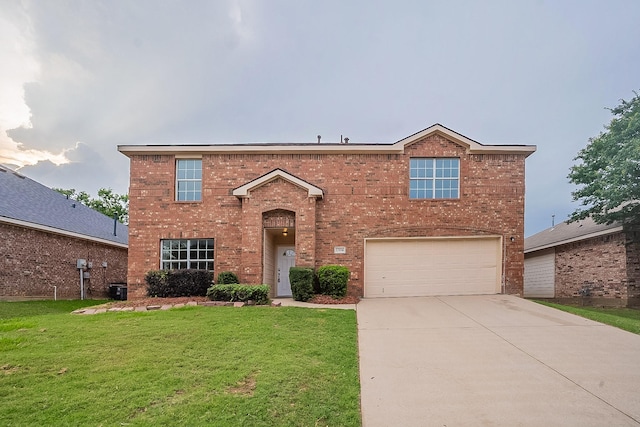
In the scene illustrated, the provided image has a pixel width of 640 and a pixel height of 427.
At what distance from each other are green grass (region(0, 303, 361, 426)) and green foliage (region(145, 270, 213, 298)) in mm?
3993

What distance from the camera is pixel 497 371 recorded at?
5867mm

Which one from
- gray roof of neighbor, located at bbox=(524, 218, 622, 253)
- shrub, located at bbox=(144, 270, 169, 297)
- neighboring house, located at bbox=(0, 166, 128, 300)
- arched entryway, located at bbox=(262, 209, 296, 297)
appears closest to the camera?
shrub, located at bbox=(144, 270, 169, 297)

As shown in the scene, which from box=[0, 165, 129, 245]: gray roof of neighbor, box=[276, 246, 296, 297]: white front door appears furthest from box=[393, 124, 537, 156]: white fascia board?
box=[0, 165, 129, 245]: gray roof of neighbor

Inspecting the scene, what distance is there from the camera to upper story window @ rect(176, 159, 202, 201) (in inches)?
A: 564

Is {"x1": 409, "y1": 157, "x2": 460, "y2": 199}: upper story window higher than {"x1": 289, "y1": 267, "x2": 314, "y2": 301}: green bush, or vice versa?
{"x1": 409, "y1": 157, "x2": 460, "y2": 199}: upper story window

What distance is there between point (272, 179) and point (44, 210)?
1166cm

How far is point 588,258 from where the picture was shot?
15.9 metres

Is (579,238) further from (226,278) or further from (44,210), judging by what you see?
(44,210)

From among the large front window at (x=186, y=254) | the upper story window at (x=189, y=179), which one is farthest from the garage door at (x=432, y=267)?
the upper story window at (x=189, y=179)

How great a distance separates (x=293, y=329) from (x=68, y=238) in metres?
14.7

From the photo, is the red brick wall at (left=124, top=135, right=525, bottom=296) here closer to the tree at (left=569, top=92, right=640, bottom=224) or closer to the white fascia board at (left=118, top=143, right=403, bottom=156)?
the white fascia board at (left=118, top=143, right=403, bottom=156)

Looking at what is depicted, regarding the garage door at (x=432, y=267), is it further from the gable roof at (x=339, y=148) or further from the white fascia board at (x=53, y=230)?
the white fascia board at (x=53, y=230)

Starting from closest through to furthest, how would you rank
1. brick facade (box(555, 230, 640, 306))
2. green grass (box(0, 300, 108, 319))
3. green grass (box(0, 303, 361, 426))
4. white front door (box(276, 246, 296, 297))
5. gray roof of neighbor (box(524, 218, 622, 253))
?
green grass (box(0, 303, 361, 426))
green grass (box(0, 300, 108, 319))
brick facade (box(555, 230, 640, 306))
gray roof of neighbor (box(524, 218, 622, 253))
white front door (box(276, 246, 296, 297))

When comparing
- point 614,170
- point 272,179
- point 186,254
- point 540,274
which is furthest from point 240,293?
point 540,274
